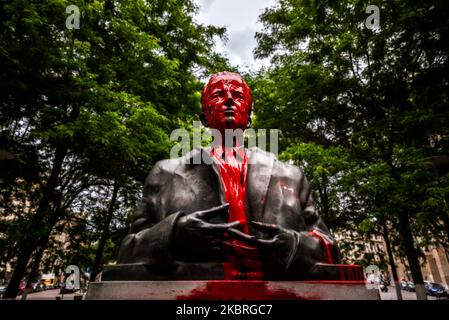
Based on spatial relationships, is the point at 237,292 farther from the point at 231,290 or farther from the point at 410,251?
the point at 410,251

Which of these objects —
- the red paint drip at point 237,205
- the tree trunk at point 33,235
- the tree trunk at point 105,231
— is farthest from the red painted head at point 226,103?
the tree trunk at point 105,231

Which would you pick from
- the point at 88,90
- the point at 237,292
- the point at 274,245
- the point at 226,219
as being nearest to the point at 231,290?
the point at 237,292

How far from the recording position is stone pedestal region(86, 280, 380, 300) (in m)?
2.08

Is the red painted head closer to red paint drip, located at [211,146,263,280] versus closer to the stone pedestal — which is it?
red paint drip, located at [211,146,263,280]

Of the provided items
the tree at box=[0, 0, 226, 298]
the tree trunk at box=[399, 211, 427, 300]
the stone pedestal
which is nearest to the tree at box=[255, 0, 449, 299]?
the tree trunk at box=[399, 211, 427, 300]

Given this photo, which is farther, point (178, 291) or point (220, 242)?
point (220, 242)

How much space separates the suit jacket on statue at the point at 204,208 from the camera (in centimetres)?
229

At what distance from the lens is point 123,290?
2.18 meters

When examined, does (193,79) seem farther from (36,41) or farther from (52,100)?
(36,41)

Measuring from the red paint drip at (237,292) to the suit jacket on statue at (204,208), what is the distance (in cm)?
19

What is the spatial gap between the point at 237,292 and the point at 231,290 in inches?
1.4

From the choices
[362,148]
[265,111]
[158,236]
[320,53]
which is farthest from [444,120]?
[158,236]

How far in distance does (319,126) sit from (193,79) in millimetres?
4323

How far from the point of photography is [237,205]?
2658 millimetres
